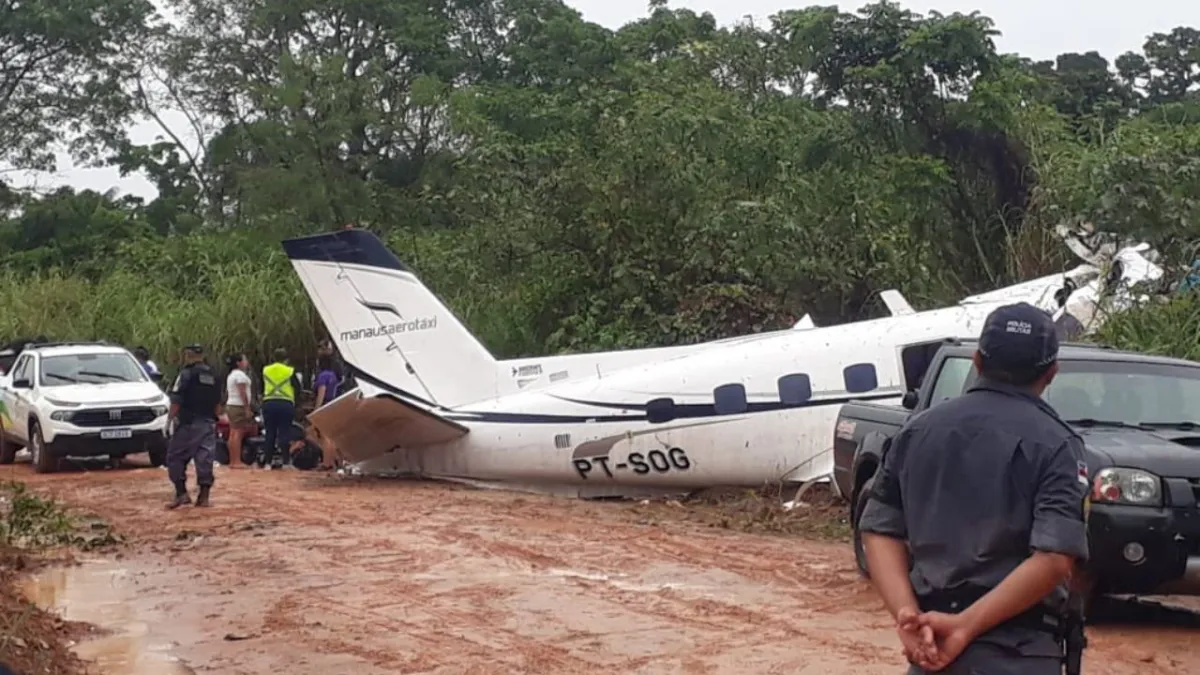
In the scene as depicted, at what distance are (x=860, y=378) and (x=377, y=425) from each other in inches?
214

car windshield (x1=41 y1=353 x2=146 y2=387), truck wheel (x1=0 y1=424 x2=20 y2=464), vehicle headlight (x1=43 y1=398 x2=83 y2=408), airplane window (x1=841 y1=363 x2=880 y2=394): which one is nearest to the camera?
airplane window (x1=841 y1=363 x2=880 y2=394)

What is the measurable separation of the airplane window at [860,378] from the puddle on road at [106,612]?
7327 mm

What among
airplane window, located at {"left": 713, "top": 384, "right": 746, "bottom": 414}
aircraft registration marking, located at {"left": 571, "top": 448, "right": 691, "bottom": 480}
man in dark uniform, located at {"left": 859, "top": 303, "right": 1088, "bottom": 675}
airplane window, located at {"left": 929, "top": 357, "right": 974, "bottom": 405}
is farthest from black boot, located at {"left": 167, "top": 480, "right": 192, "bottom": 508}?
man in dark uniform, located at {"left": 859, "top": 303, "right": 1088, "bottom": 675}

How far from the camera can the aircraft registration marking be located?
16891mm

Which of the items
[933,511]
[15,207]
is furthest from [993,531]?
[15,207]

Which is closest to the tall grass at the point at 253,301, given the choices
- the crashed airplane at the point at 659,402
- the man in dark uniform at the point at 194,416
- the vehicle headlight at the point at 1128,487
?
the crashed airplane at the point at 659,402

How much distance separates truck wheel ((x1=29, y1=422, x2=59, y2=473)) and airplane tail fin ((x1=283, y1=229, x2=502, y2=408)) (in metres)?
5.91

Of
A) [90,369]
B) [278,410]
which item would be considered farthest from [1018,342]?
[90,369]

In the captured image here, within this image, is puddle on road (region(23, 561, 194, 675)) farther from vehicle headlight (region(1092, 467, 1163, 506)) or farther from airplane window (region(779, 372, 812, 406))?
airplane window (region(779, 372, 812, 406))

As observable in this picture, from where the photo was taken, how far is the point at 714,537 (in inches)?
563

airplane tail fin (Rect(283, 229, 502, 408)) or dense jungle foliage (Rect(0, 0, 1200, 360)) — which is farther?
dense jungle foliage (Rect(0, 0, 1200, 360))

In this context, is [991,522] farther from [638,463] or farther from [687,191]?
[687,191]

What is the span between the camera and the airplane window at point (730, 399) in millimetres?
16594

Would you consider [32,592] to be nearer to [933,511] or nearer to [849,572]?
[849,572]
